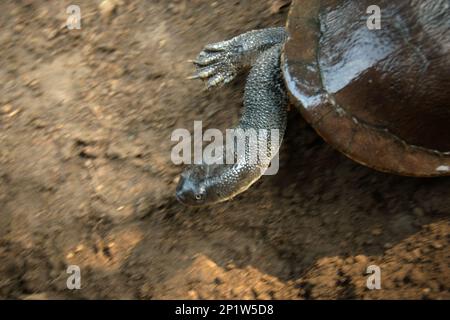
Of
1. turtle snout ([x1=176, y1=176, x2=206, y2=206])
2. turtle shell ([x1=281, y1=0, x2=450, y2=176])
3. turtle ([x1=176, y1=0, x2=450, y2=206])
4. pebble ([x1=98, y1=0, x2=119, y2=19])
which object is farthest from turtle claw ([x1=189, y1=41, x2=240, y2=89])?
pebble ([x1=98, y1=0, x2=119, y2=19])

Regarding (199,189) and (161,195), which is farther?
(161,195)

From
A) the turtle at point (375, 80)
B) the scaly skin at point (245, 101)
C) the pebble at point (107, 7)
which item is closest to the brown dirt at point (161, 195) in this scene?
the pebble at point (107, 7)

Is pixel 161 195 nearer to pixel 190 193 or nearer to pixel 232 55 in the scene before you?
pixel 190 193

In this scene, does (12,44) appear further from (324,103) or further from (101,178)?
(324,103)

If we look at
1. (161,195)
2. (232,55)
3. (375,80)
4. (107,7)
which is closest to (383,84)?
(375,80)

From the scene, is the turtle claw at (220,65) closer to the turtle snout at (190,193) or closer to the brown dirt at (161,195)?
the brown dirt at (161,195)
